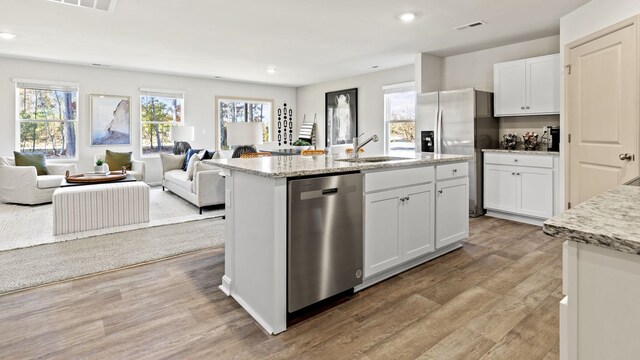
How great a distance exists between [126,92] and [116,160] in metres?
1.52

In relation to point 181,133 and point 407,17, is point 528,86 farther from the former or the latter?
point 181,133

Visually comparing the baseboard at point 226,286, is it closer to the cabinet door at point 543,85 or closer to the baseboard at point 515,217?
the baseboard at point 515,217

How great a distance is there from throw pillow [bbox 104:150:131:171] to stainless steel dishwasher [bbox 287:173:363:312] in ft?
19.1

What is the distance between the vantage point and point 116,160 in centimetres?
660

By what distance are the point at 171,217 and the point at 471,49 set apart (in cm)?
494

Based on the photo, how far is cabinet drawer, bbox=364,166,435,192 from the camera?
97.4 inches

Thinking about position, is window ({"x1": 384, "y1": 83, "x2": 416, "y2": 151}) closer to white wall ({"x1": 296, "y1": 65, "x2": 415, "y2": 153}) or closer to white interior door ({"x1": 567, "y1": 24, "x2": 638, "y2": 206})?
white wall ({"x1": 296, "y1": 65, "x2": 415, "y2": 153})

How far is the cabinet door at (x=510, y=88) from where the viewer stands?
462 cm

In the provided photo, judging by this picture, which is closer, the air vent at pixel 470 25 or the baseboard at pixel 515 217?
the air vent at pixel 470 25

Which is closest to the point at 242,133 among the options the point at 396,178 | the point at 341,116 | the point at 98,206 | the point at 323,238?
the point at 396,178

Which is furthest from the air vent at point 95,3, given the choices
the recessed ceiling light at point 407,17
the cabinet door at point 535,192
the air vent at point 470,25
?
the cabinet door at point 535,192

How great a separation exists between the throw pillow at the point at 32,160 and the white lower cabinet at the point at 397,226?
235 inches

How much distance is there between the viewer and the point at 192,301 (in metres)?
2.38

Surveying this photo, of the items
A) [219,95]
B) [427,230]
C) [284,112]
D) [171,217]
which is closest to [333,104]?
[284,112]
